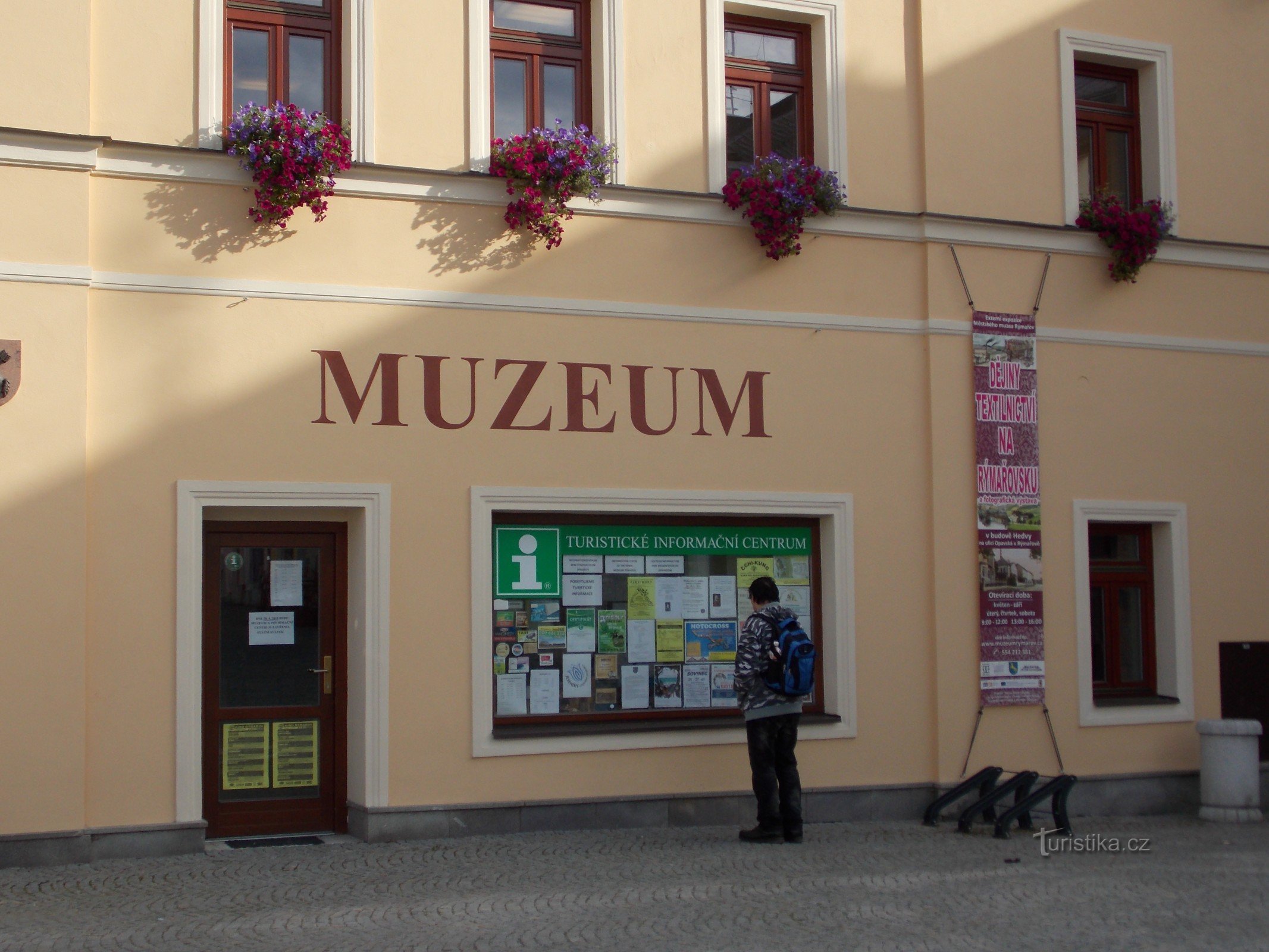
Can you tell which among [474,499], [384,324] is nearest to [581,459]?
[474,499]

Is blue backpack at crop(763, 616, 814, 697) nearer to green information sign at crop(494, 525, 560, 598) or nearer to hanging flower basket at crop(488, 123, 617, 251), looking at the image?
green information sign at crop(494, 525, 560, 598)

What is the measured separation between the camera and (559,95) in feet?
34.4

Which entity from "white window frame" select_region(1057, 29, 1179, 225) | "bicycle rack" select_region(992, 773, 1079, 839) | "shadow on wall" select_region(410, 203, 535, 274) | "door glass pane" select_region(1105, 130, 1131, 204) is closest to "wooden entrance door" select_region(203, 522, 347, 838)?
"shadow on wall" select_region(410, 203, 535, 274)

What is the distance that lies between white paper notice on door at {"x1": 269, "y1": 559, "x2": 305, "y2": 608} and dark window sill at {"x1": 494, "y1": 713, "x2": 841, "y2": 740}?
172 centimetres

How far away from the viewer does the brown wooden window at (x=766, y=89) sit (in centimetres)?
1100

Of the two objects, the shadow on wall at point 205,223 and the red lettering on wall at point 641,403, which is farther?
the red lettering on wall at point 641,403

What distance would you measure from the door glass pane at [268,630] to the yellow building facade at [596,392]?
0.07m

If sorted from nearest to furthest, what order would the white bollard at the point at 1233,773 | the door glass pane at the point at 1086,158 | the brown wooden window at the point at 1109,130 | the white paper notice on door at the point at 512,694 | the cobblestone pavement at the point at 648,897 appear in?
the cobblestone pavement at the point at 648,897 < the white paper notice on door at the point at 512,694 < the white bollard at the point at 1233,773 < the door glass pane at the point at 1086,158 < the brown wooden window at the point at 1109,130

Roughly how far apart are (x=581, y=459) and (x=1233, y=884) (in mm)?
5163

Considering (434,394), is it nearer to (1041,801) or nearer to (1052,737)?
(1041,801)

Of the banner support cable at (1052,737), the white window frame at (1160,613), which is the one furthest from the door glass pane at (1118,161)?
the banner support cable at (1052,737)

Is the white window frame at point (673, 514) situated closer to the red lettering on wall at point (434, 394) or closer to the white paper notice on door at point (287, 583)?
the red lettering on wall at point (434, 394)

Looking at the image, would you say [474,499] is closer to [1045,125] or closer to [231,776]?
[231,776]

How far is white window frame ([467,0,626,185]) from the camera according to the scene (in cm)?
991
